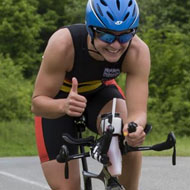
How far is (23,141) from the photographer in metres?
15.4

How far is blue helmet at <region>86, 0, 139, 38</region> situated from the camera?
3.30 metres

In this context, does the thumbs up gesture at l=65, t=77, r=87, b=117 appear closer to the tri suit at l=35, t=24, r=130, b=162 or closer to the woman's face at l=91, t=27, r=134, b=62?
the woman's face at l=91, t=27, r=134, b=62

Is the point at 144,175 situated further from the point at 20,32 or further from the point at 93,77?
the point at 20,32


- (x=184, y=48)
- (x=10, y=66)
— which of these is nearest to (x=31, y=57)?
(x=10, y=66)

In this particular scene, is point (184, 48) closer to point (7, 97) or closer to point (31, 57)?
point (7, 97)

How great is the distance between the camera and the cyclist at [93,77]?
3.35 m

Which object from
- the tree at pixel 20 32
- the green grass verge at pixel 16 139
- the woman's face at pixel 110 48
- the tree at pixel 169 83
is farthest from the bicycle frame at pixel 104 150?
the tree at pixel 20 32

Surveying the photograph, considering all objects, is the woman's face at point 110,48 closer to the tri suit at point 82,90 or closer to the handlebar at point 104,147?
the tri suit at point 82,90

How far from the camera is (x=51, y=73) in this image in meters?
3.71

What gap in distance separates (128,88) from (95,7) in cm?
65

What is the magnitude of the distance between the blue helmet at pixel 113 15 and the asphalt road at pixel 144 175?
446 centimetres

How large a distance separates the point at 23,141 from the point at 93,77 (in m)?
11.7

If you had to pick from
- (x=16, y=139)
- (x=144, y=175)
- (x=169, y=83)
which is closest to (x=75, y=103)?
(x=144, y=175)

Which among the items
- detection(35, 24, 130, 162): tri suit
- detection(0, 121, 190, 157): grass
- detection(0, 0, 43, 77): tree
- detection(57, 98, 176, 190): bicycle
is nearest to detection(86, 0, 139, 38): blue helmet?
detection(35, 24, 130, 162): tri suit
